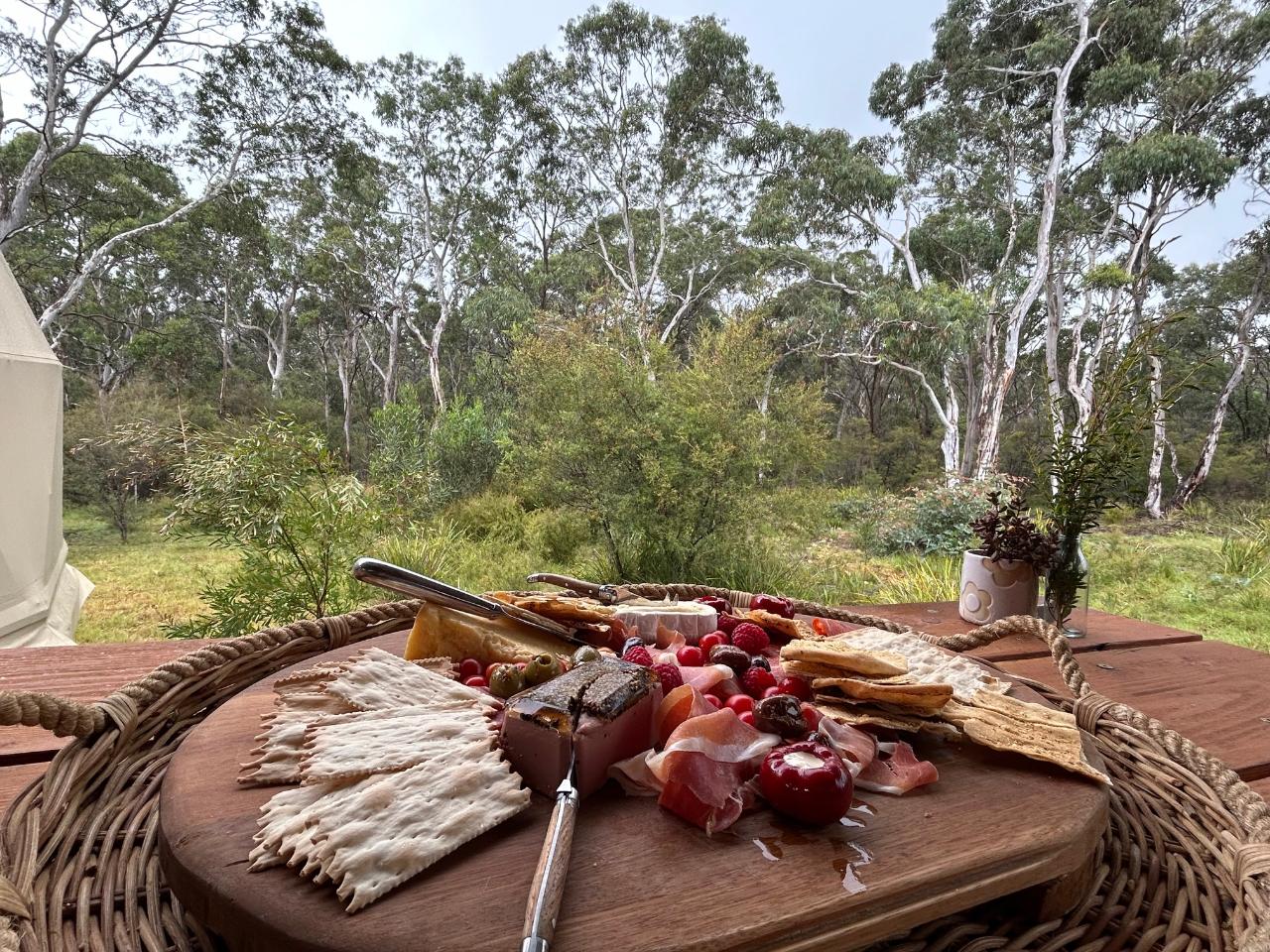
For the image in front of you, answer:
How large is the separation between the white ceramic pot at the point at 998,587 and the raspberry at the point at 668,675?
1280 millimetres

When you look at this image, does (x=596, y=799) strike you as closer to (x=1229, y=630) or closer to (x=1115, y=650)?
(x=1115, y=650)

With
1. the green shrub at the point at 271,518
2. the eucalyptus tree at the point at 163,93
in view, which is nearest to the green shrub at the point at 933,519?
the green shrub at the point at 271,518

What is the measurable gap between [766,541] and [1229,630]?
2.96 meters

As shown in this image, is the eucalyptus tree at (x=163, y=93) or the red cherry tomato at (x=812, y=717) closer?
the red cherry tomato at (x=812, y=717)

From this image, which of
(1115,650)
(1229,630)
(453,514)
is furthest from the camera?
(453,514)

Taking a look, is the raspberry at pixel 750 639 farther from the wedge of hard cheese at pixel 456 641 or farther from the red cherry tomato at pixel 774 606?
the wedge of hard cheese at pixel 456 641

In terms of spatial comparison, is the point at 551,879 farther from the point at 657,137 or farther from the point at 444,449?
the point at 657,137

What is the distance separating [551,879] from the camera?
489 millimetres

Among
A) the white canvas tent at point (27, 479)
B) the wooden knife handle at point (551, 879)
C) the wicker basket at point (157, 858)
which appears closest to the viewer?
the wooden knife handle at point (551, 879)

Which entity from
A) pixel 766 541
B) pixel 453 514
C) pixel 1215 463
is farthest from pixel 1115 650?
pixel 1215 463

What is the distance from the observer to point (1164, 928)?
1.93 ft

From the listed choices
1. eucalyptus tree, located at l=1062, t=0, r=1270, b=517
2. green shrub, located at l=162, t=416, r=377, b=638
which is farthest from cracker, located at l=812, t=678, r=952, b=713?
eucalyptus tree, located at l=1062, t=0, r=1270, b=517

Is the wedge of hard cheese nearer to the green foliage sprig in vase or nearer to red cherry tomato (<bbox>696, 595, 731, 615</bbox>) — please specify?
red cherry tomato (<bbox>696, 595, 731, 615</bbox>)

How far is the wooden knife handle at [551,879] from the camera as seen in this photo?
44 cm
